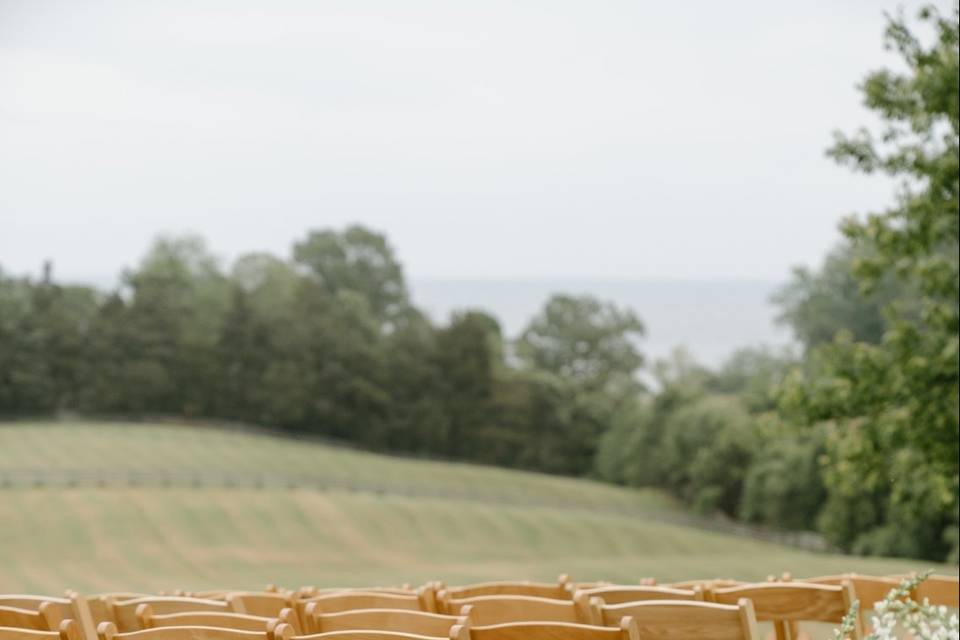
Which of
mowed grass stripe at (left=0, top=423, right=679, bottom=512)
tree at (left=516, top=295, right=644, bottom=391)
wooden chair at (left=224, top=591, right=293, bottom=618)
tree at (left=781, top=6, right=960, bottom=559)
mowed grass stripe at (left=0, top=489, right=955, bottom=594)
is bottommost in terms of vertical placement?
mowed grass stripe at (left=0, top=489, right=955, bottom=594)

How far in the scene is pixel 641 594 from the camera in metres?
5.15

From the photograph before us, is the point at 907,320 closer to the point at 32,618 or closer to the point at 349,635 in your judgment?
the point at 349,635

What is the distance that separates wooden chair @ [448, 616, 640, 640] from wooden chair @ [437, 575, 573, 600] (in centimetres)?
121

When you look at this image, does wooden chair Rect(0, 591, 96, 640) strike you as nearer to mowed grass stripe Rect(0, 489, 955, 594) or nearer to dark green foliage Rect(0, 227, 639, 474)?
mowed grass stripe Rect(0, 489, 955, 594)

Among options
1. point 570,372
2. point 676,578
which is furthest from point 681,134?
point 676,578

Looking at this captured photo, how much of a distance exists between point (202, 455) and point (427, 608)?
1739 inches

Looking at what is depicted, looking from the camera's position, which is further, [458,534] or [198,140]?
[198,140]

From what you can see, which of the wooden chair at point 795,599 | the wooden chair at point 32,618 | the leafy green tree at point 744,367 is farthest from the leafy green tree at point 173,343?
the wooden chair at point 795,599

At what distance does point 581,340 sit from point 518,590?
238ft

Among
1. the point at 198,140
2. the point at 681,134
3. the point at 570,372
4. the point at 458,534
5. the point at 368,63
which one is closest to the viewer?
the point at 458,534

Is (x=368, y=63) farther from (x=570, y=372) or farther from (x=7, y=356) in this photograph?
(x=7, y=356)

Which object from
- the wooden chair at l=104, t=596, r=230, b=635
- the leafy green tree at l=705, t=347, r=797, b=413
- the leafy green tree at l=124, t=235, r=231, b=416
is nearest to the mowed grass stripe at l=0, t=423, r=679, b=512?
the leafy green tree at l=124, t=235, r=231, b=416

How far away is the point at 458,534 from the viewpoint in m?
37.1

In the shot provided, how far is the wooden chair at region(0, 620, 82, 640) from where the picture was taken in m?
4.30
